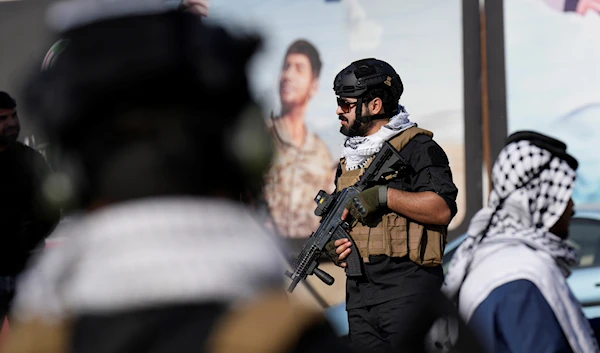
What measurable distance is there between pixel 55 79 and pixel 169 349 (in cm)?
39

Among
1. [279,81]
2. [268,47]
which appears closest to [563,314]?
[268,47]

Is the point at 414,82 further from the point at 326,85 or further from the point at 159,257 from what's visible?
the point at 159,257

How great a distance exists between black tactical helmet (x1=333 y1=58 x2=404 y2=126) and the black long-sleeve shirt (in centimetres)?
148

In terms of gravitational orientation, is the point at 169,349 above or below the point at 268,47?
below

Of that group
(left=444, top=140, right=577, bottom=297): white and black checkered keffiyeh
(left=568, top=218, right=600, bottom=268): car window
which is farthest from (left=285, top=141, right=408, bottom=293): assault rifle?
(left=568, top=218, right=600, bottom=268): car window

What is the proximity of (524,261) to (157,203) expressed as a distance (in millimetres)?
2089

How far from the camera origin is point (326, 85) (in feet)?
23.1

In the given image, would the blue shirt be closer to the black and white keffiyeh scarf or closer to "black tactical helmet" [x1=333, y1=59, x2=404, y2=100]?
the black and white keffiyeh scarf

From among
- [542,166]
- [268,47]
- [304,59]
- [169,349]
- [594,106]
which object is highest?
[268,47]

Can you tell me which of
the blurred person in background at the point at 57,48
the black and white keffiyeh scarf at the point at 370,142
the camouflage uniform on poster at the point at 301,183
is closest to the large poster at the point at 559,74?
the camouflage uniform on poster at the point at 301,183

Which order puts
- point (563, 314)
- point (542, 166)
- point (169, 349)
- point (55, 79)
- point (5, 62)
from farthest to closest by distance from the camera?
1. point (5, 62)
2. point (542, 166)
3. point (563, 314)
4. point (55, 79)
5. point (169, 349)

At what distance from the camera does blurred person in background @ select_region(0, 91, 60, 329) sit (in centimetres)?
408

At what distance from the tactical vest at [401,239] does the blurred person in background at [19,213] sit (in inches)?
57.9

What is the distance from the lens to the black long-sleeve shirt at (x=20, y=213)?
161 inches
